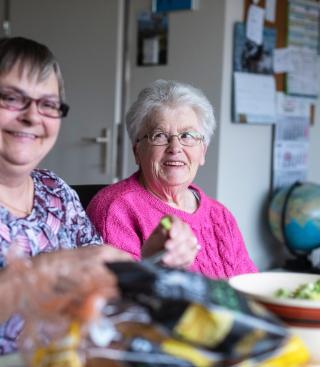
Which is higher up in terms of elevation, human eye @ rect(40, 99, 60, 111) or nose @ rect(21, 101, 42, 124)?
human eye @ rect(40, 99, 60, 111)

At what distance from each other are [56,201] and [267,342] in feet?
2.62

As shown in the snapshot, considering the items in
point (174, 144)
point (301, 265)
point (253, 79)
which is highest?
point (253, 79)

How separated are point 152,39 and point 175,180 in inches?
81.9

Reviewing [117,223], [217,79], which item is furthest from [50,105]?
[217,79]

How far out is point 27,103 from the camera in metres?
1.27

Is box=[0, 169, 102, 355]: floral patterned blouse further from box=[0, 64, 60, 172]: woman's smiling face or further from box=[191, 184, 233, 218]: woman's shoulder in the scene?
box=[191, 184, 233, 218]: woman's shoulder

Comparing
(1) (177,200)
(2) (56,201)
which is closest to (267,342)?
(2) (56,201)

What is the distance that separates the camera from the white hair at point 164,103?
1.91 m

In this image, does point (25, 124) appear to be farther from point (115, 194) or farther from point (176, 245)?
point (115, 194)

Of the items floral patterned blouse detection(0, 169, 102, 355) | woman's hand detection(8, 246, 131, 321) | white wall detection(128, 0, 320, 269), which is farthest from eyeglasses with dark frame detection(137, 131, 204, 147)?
white wall detection(128, 0, 320, 269)

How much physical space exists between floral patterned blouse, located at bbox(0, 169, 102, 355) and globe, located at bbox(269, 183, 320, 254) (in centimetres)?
256

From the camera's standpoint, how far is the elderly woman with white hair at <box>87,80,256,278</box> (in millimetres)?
1801

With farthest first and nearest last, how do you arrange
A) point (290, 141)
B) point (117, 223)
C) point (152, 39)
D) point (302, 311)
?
1. point (290, 141)
2. point (152, 39)
3. point (117, 223)
4. point (302, 311)

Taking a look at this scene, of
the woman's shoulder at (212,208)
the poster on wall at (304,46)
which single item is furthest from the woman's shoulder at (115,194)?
the poster on wall at (304,46)
